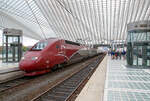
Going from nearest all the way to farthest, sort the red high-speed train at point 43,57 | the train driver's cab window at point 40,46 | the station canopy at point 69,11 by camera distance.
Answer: the red high-speed train at point 43,57 → the train driver's cab window at point 40,46 → the station canopy at point 69,11

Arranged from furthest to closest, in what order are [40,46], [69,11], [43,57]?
[69,11], [40,46], [43,57]

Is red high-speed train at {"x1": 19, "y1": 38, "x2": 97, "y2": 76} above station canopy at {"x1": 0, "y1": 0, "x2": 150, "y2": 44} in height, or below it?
below

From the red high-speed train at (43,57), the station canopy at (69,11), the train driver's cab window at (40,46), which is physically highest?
the station canopy at (69,11)

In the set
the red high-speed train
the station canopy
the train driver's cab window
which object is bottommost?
the red high-speed train

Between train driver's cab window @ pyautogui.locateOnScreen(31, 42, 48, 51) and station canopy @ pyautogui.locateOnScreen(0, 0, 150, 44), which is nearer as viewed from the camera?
train driver's cab window @ pyautogui.locateOnScreen(31, 42, 48, 51)

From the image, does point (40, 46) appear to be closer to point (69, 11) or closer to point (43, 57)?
point (43, 57)

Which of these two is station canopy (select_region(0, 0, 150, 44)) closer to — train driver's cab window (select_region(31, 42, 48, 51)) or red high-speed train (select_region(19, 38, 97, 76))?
red high-speed train (select_region(19, 38, 97, 76))

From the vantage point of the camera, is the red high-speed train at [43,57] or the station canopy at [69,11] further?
the station canopy at [69,11]

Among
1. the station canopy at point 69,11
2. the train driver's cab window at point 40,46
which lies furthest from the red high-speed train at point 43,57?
the station canopy at point 69,11

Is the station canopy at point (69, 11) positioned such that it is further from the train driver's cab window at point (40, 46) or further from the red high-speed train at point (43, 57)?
the train driver's cab window at point (40, 46)

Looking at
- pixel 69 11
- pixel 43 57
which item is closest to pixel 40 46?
pixel 43 57

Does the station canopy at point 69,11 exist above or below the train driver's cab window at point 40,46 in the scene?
above

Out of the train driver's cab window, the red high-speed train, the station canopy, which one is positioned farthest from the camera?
the station canopy

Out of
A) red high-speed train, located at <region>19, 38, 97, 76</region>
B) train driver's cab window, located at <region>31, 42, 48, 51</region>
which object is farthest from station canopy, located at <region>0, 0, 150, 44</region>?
train driver's cab window, located at <region>31, 42, 48, 51</region>
